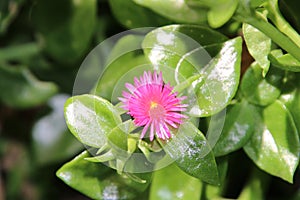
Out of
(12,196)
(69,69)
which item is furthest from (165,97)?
(12,196)

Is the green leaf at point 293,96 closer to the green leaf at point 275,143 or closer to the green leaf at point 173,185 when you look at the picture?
the green leaf at point 275,143

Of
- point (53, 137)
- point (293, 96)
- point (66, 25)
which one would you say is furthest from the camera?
point (53, 137)

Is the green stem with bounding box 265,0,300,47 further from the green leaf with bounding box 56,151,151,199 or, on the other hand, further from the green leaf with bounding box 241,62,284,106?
the green leaf with bounding box 56,151,151,199

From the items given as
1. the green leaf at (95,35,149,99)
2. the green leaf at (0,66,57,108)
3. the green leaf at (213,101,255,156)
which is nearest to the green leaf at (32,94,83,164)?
the green leaf at (0,66,57,108)

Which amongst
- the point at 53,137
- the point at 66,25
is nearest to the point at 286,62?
the point at 66,25

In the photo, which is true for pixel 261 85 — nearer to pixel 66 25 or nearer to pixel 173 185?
pixel 173 185

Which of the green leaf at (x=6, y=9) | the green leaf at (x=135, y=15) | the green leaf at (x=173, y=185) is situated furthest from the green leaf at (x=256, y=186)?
the green leaf at (x=6, y=9)

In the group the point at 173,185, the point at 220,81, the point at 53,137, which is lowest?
Answer: the point at 53,137

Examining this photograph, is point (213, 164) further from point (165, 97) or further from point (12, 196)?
point (12, 196)
